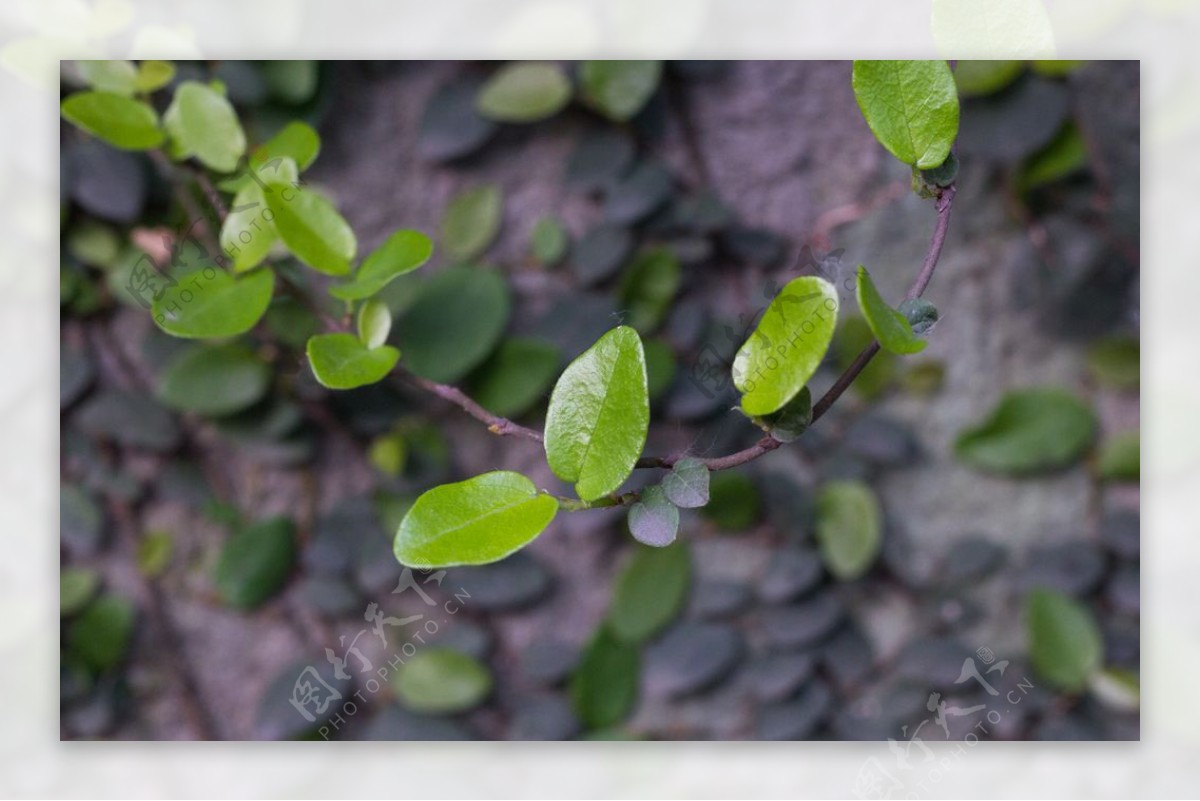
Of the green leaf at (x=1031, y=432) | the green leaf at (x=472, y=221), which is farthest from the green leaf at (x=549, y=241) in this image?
the green leaf at (x=1031, y=432)

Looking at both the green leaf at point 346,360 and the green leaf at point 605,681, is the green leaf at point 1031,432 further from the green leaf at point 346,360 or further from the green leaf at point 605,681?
the green leaf at point 346,360

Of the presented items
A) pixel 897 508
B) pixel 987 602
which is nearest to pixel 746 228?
pixel 897 508

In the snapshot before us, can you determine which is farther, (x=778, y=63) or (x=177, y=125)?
(x=778, y=63)

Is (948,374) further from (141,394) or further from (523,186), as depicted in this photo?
(141,394)

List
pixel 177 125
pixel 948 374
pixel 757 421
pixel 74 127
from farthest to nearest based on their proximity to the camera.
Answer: pixel 948 374 < pixel 74 127 < pixel 177 125 < pixel 757 421

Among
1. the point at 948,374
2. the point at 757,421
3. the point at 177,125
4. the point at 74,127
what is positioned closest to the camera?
the point at 757,421

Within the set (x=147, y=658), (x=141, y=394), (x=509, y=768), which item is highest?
(x=141, y=394)

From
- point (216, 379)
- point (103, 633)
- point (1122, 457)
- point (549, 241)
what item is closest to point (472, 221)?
point (549, 241)
